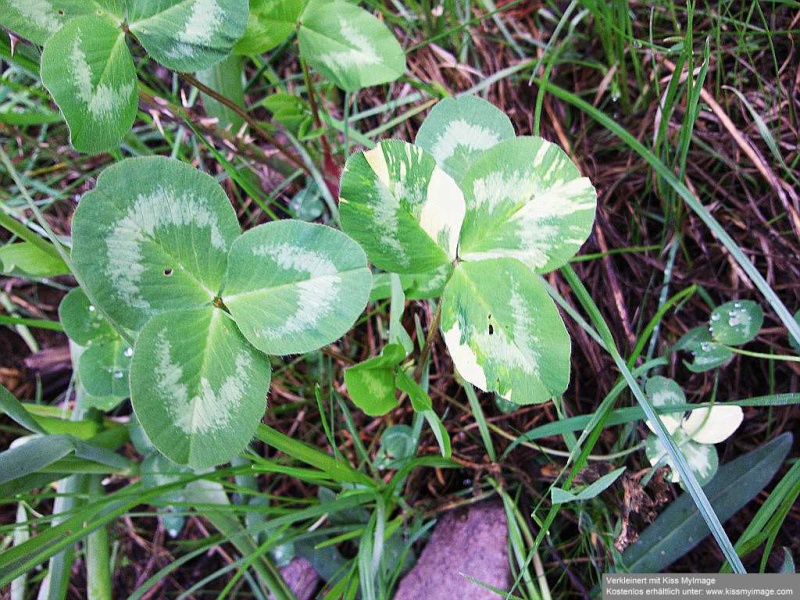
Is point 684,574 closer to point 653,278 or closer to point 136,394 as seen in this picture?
point 653,278

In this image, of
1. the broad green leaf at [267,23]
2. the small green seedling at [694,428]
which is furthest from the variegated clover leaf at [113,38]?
the small green seedling at [694,428]

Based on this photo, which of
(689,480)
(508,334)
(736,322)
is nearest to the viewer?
(508,334)

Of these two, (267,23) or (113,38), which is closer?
(113,38)

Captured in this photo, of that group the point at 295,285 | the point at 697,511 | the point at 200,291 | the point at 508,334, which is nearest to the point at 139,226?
the point at 200,291

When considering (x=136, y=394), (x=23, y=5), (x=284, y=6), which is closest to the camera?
(x=136, y=394)

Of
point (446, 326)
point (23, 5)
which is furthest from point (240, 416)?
point (23, 5)

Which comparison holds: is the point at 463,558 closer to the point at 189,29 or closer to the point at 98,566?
the point at 98,566
